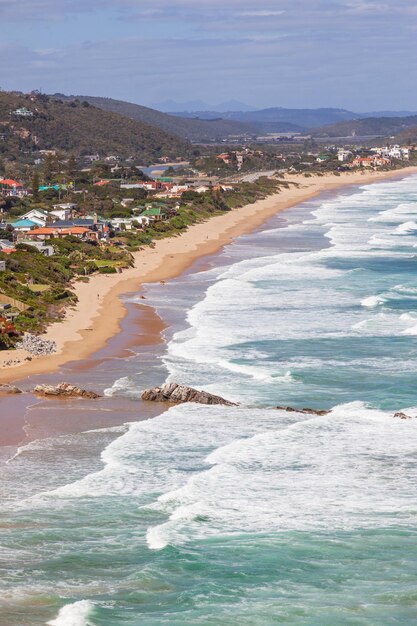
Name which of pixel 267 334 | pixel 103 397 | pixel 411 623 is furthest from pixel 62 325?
pixel 411 623

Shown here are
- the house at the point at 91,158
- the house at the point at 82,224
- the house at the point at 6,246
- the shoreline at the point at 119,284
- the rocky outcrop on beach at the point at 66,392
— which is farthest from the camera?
the house at the point at 91,158

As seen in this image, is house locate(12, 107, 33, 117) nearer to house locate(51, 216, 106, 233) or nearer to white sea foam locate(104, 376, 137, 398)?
house locate(51, 216, 106, 233)

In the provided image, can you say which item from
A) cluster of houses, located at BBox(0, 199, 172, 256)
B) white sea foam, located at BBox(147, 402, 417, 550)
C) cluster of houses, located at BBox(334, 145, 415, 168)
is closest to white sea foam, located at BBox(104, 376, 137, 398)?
white sea foam, located at BBox(147, 402, 417, 550)

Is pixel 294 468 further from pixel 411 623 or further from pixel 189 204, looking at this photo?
pixel 189 204

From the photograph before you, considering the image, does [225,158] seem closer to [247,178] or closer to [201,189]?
[247,178]

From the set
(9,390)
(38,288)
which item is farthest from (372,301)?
(9,390)

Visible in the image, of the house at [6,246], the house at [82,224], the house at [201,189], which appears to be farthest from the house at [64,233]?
the house at [201,189]

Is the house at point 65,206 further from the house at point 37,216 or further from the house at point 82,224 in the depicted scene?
the house at point 82,224
